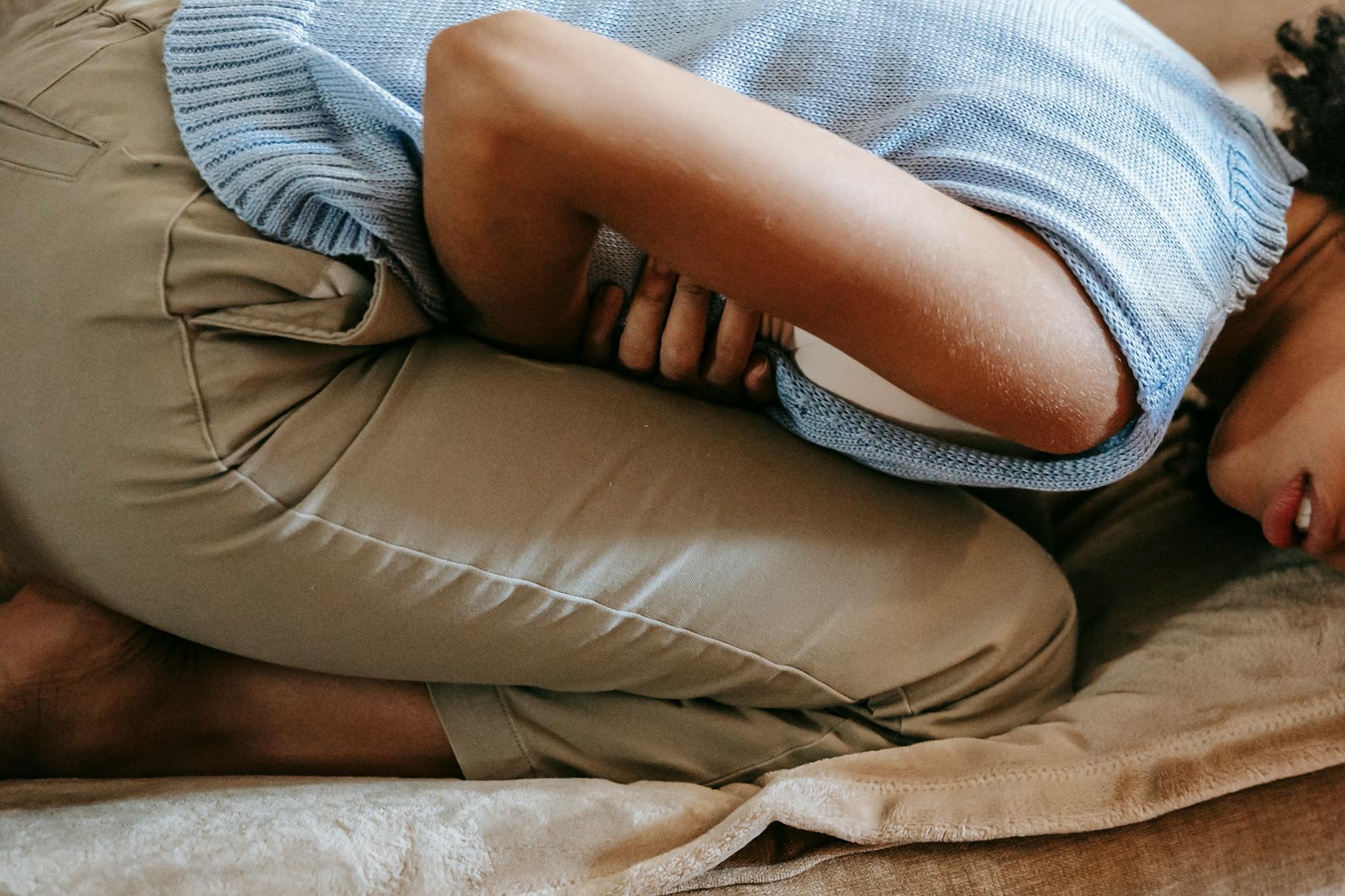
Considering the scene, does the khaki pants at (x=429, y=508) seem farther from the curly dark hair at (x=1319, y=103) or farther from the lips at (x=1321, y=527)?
the curly dark hair at (x=1319, y=103)

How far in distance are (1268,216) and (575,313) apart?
507 mm

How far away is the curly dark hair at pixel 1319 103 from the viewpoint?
75 cm

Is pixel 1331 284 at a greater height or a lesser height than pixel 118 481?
greater

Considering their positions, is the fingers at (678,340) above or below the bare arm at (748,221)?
below

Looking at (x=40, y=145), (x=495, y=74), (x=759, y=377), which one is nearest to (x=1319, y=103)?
(x=759, y=377)

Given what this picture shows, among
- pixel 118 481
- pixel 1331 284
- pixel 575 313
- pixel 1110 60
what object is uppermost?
pixel 1110 60

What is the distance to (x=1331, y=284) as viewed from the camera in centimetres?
73

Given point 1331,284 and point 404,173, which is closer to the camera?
point 404,173

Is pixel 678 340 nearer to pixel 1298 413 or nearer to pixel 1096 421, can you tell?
pixel 1096 421

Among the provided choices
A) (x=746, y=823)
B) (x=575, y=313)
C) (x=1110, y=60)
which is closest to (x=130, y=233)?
(x=575, y=313)

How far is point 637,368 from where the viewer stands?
710 mm

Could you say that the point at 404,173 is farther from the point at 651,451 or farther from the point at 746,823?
the point at 746,823

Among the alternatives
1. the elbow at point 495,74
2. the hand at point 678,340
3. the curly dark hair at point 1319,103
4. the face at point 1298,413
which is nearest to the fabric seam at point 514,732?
the hand at point 678,340

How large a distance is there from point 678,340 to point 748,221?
0.55 ft
